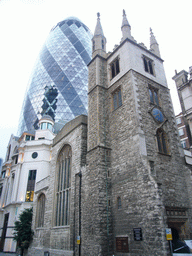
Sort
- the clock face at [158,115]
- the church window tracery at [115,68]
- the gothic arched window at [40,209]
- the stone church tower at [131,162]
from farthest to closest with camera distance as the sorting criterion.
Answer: the gothic arched window at [40,209] → the church window tracery at [115,68] → the clock face at [158,115] → the stone church tower at [131,162]

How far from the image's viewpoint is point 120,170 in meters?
14.5

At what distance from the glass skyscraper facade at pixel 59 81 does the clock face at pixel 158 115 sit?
32.9 meters

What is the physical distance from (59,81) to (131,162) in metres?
44.3

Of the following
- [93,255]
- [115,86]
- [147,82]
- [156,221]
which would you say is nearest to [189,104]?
[147,82]

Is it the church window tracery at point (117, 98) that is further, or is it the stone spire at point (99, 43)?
the stone spire at point (99, 43)

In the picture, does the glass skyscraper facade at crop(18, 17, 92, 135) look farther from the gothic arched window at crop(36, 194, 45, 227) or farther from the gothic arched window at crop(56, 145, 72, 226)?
the gothic arched window at crop(56, 145, 72, 226)

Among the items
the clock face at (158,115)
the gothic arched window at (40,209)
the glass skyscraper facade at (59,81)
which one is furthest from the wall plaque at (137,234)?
the glass skyscraper facade at (59,81)

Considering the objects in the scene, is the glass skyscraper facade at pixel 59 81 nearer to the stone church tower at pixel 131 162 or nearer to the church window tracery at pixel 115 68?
the church window tracery at pixel 115 68

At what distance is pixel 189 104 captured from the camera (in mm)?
22047

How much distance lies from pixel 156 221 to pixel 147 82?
10.7 m

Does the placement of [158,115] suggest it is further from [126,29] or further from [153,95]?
[126,29]

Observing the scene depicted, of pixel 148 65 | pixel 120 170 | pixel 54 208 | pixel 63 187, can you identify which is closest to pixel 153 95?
pixel 148 65

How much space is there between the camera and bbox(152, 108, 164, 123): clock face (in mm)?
16031

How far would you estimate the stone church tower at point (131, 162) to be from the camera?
469 inches
